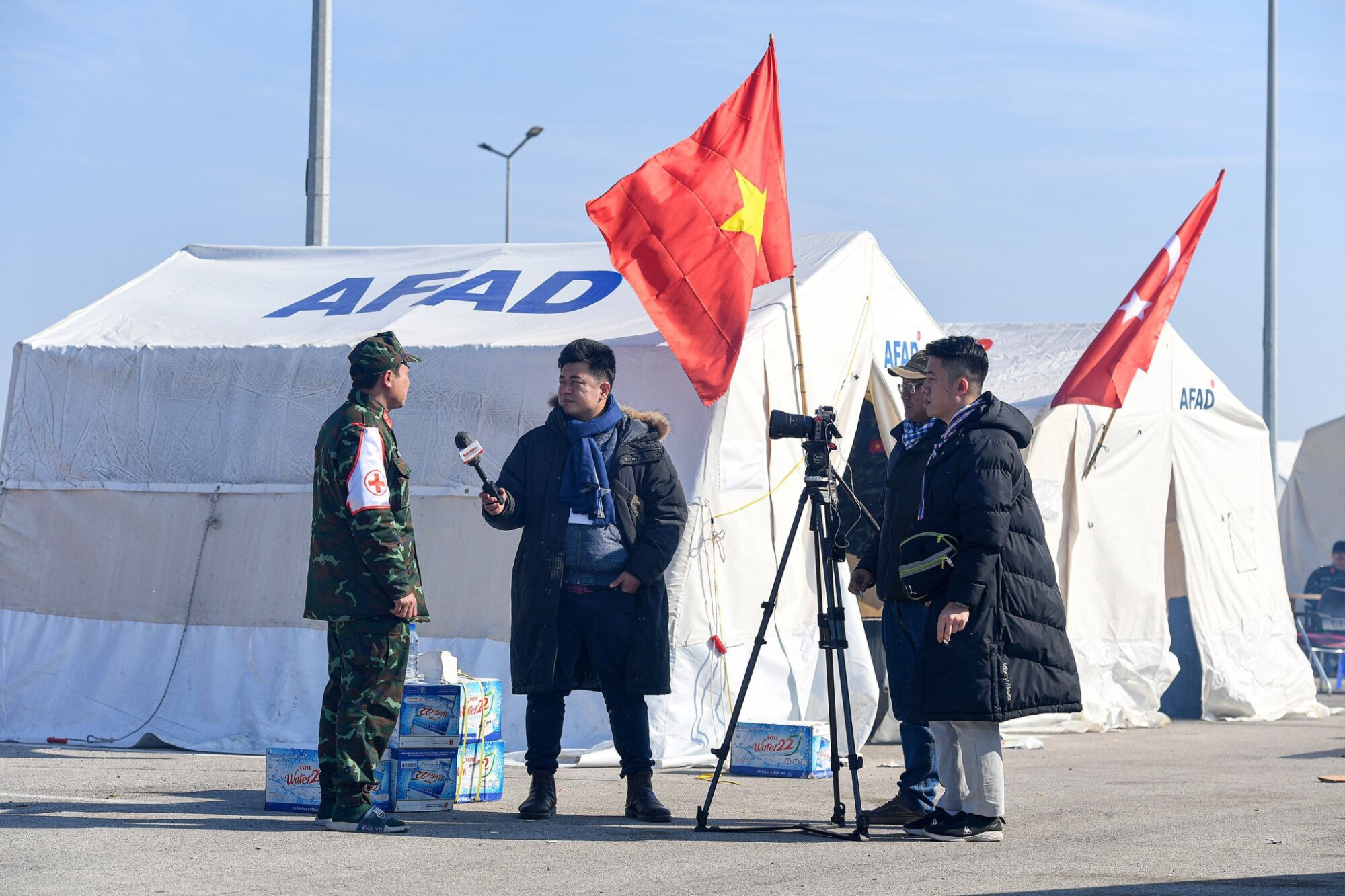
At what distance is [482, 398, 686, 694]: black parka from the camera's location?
685 cm

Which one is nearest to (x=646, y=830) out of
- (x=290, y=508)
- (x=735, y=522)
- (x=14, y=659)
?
(x=735, y=522)

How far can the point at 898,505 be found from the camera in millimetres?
6750

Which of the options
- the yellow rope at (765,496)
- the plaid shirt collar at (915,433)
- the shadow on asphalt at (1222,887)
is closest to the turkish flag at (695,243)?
the yellow rope at (765,496)

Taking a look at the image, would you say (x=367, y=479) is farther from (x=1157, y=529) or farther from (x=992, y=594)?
(x=1157, y=529)

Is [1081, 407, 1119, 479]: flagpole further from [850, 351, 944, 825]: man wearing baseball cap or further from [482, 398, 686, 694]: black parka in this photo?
[482, 398, 686, 694]: black parka

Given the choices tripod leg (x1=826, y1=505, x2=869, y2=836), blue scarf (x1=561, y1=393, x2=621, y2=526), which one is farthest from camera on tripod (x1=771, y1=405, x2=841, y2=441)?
blue scarf (x1=561, y1=393, x2=621, y2=526)

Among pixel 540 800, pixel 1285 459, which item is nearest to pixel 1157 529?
pixel 540 800

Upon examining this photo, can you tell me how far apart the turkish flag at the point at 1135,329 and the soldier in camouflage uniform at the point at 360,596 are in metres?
6.37

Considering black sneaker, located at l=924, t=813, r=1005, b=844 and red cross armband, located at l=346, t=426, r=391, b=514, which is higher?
red cross armband, located at l=346, t=426, r=391, b=514

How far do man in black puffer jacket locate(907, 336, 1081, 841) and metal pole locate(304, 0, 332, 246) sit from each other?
7.37 metres

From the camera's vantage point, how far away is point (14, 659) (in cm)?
1020

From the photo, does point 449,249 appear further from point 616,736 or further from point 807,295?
point 616,736

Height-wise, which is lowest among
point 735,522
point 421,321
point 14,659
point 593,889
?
point 593,889

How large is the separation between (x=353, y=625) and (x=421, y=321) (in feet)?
13.3
